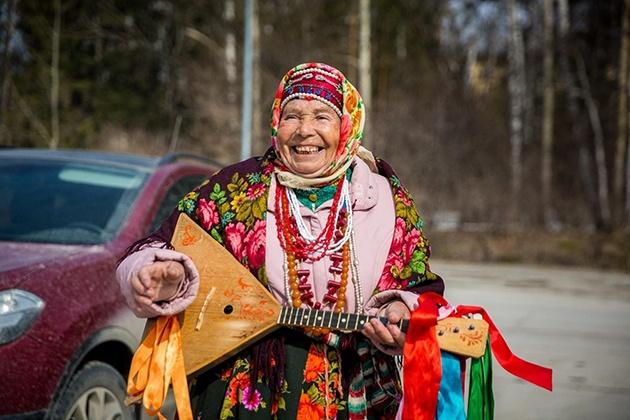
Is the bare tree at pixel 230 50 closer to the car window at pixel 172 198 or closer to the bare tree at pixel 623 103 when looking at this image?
the bare tree at pixel 623 103

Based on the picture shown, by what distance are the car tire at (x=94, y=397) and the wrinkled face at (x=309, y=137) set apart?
1.58m

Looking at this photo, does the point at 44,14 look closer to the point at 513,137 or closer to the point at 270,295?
the point at 513,137

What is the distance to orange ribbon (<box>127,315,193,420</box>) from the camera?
2.50 metres

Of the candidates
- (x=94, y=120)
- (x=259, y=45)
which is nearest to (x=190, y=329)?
(x=259, y=45)

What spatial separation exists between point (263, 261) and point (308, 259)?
0.14 metres

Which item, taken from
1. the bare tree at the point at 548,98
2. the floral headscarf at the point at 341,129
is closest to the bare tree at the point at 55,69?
the bare tree at the point at 548,98

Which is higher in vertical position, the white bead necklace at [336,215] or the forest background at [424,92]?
the forest background at [424,92]

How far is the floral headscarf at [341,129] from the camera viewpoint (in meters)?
2.61

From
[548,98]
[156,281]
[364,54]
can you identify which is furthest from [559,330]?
[548,98]

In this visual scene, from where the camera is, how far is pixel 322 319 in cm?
246

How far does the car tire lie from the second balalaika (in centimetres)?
113

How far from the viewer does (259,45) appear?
2452cm

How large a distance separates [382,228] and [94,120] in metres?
26.9

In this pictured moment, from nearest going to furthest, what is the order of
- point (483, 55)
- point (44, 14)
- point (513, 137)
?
point (513, 137), point (44, 14), point (483, 55)
